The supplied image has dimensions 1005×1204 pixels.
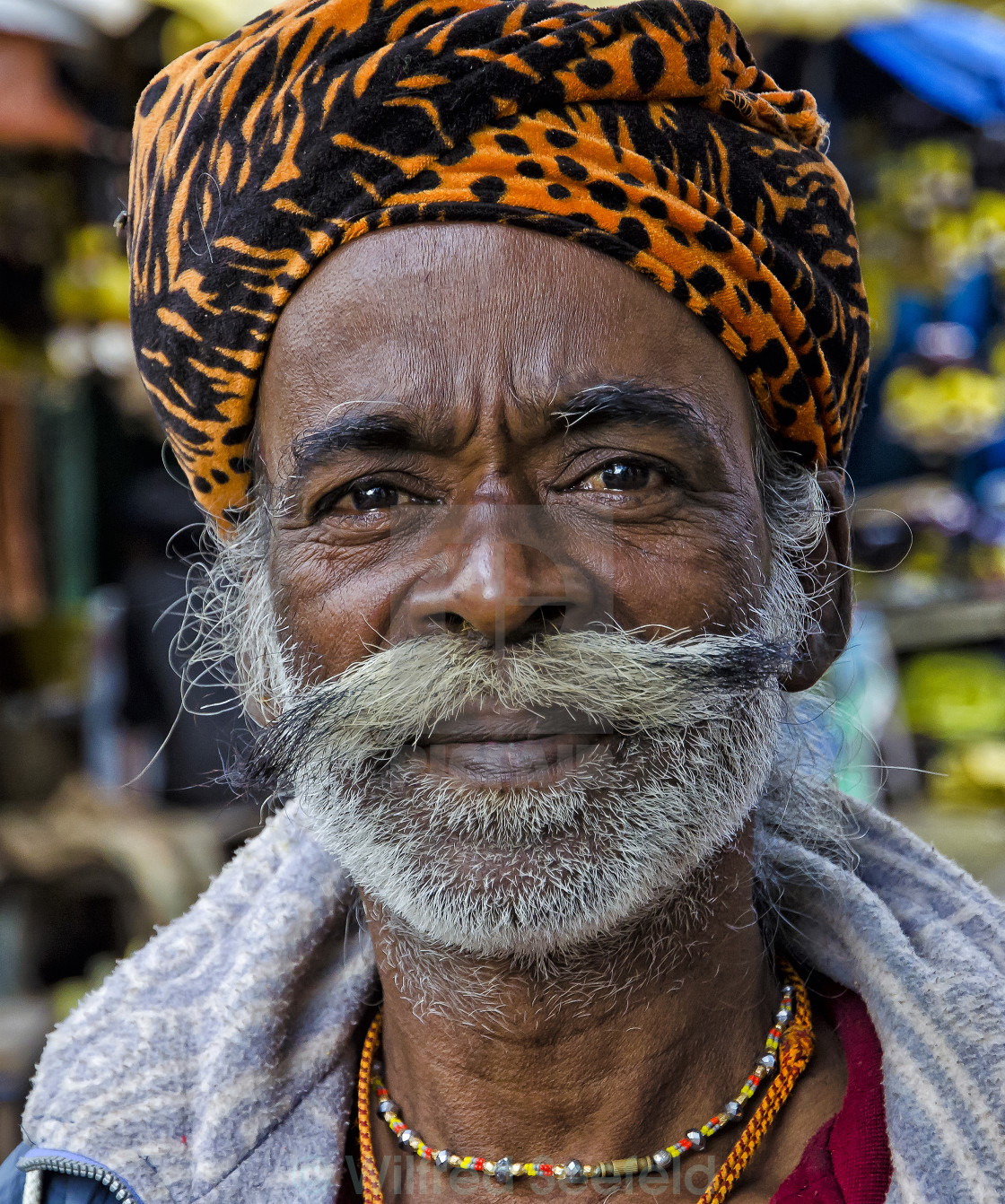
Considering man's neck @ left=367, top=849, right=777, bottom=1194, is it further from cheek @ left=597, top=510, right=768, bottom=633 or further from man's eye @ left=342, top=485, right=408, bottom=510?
man's eye @ left=342, top=485, right=408, bottom=510

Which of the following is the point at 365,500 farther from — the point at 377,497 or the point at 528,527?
the point at 528,527

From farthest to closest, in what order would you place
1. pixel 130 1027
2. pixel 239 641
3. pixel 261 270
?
pixel 239 641 → pixel 130 1027 → pixel 261 270

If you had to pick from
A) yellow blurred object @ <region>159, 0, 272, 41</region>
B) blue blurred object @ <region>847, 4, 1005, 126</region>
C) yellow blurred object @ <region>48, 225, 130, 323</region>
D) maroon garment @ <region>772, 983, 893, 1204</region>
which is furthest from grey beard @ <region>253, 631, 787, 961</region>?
blue blurred object @ <region>847, 4, 1005, 126</region>

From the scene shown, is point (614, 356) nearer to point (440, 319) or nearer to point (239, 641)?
point (440, 319)

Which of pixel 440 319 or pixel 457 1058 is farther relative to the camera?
pixel 457 1058

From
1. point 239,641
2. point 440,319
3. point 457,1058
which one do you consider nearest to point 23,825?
point 239,641

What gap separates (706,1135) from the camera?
1.63 metres

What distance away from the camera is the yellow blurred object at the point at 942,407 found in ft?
18.0

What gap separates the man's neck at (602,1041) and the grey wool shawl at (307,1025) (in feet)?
0.64

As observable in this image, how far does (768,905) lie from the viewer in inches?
73.9

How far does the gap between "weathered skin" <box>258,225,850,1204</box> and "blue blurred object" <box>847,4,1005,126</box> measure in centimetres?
382

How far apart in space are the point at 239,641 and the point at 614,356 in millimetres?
887

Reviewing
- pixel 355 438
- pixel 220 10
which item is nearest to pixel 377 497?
pixel 355 438

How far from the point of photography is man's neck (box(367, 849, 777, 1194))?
5.37 feet
